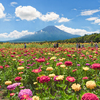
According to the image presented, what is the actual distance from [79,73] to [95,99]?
205 cm

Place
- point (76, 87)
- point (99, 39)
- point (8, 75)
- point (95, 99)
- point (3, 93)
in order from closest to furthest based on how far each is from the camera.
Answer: point (95, 99), point (76, 87), point (3, 93), point (8, 75), point (99, 39)

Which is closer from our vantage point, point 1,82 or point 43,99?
point 43,99

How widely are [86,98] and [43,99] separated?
0.94 m

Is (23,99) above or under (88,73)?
above

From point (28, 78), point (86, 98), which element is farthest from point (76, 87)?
point (28, 78)

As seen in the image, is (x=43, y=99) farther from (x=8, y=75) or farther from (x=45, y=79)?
(x=8, y=75)

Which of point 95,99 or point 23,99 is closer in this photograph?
point 95,99

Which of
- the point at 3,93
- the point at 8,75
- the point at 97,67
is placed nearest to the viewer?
the point at 97,67

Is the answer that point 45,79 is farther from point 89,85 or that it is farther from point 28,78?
point 28,78

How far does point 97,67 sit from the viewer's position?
1688 mm

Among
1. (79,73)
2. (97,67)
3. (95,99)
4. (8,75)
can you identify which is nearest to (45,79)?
(95,99)

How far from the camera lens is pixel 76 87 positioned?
1.26m

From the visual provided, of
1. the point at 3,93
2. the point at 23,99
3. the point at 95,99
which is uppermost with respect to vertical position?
the point at 95,99

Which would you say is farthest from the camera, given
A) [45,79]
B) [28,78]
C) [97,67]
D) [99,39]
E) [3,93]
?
[99,39]
